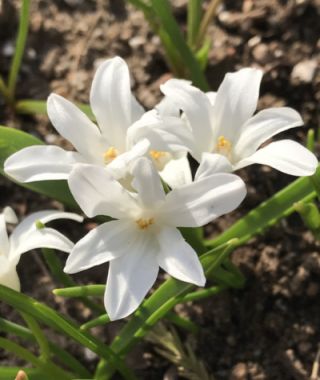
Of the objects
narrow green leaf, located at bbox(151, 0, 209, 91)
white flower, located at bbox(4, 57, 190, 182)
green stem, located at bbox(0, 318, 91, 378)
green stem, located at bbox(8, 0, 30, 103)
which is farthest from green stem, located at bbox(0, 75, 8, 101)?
green stem, located at bbox(0, 318, 91, 378)

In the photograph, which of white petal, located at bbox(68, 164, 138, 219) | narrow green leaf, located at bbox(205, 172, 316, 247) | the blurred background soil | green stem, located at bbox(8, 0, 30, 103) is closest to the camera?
white petal, located at bbox(68, 164, 138, 219)

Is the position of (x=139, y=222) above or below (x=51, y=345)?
above

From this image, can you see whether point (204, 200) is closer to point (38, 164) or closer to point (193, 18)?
point (38, 164)

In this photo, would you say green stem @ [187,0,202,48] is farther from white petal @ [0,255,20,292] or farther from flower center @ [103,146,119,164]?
white petal @ [0,255,20,292]

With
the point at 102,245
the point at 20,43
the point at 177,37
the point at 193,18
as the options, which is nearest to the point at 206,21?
the point at 193,18

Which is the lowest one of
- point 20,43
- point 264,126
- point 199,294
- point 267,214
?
point 199,294
